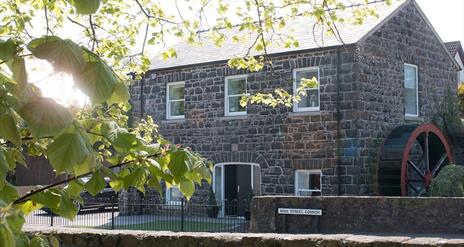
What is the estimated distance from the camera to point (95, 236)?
7051 millimetres

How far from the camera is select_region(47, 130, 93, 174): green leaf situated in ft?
6.39

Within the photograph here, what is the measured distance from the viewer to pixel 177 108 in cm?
2170

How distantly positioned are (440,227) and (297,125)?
7574 mm

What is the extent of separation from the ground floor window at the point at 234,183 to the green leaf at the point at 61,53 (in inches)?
705

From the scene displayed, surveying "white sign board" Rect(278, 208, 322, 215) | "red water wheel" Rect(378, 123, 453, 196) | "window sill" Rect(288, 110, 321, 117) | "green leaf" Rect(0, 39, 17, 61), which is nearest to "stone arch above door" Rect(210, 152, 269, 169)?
"window sill" Rect(288, 110, 321, 117)

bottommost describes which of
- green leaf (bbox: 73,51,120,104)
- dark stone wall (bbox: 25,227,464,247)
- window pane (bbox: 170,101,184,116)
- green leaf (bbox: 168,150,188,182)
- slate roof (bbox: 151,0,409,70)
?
dark stone wall (bbox: 25,227,464,247)

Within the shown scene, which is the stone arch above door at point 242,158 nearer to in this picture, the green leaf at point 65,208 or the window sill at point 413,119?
the window sill at point 413,119

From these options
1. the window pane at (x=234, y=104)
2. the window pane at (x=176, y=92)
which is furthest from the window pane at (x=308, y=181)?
the window pane at (x=176, y=92)

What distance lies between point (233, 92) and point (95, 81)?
18157 millimetres

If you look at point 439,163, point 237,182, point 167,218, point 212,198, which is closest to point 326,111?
point 237,182

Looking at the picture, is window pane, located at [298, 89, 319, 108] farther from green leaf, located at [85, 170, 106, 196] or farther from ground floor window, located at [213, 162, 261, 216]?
green leaf, located at [85, 170, 106, 196]

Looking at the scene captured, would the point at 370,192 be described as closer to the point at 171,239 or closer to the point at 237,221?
the point at 237,221

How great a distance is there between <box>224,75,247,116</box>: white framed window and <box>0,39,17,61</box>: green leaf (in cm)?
1776

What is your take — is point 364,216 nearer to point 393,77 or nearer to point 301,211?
point 301,211
